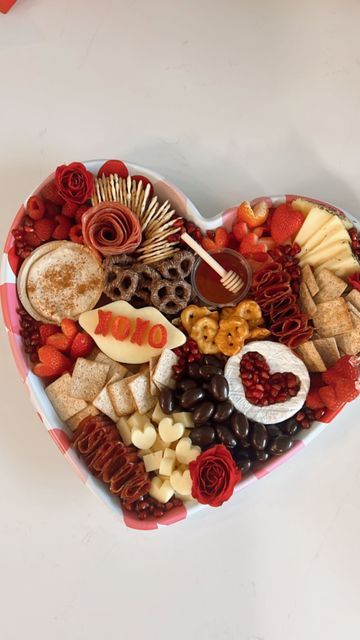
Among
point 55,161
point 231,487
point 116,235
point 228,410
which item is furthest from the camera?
point 55,161

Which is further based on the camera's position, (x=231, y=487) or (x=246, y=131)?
(x=246, y=131)

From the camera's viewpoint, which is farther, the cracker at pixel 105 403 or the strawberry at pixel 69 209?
the strawberry at pixel 69 209

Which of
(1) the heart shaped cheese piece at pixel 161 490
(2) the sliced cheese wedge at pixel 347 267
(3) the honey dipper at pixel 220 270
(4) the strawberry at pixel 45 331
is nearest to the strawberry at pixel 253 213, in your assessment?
(3) the honey dipper at pixel 220 270

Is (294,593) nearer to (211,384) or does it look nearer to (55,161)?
(211,384)

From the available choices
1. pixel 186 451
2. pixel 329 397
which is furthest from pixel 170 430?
pixel 329 397

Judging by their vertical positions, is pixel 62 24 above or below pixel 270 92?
above

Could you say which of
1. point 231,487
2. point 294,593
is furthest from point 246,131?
point 294,593

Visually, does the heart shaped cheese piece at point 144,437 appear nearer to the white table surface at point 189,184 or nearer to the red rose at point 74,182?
the white table surface at point 189,184
